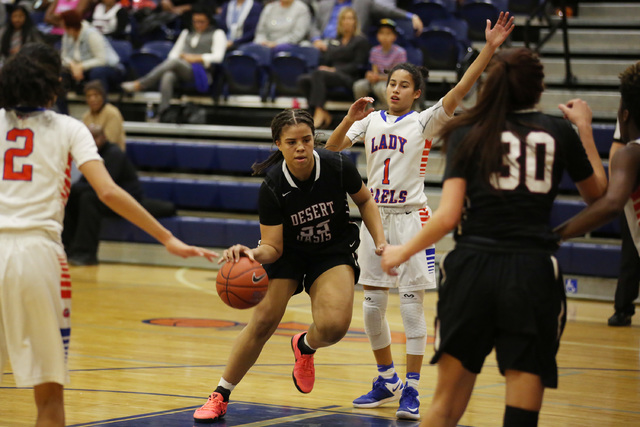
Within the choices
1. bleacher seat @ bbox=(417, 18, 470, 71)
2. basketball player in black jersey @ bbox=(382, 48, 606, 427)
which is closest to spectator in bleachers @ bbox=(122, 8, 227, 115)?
bleacher seat @ bbox=(417, 18, 470, 71)

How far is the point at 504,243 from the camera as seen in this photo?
3.28 m

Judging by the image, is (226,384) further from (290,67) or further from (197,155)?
(290,67)

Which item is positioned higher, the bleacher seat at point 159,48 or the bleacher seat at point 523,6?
the bleacher seat at point 523,6

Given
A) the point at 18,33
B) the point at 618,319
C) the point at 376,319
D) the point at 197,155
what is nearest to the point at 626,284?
the point at 618,319

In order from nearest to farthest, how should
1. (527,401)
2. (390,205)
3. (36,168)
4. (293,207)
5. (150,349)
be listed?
(527,401) < (36,168) < (293,207) < (390,205) < (150,349)

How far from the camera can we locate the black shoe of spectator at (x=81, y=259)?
38.3 ft

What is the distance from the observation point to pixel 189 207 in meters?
12.8

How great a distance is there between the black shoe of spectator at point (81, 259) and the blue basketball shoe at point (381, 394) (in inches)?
285

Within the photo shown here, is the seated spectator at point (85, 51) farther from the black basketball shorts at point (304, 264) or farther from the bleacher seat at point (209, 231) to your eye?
the black basketball shorts at point (304, 264)

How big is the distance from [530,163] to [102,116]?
9823mm

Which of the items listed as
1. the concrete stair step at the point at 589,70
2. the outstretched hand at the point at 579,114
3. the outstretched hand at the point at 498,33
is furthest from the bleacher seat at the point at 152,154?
the outstretched hand at the point at 579,114

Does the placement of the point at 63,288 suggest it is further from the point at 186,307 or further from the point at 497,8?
the point at 497,8

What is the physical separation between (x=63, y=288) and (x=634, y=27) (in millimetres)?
11539

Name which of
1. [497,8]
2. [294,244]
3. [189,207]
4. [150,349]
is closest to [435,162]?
[497,8]
